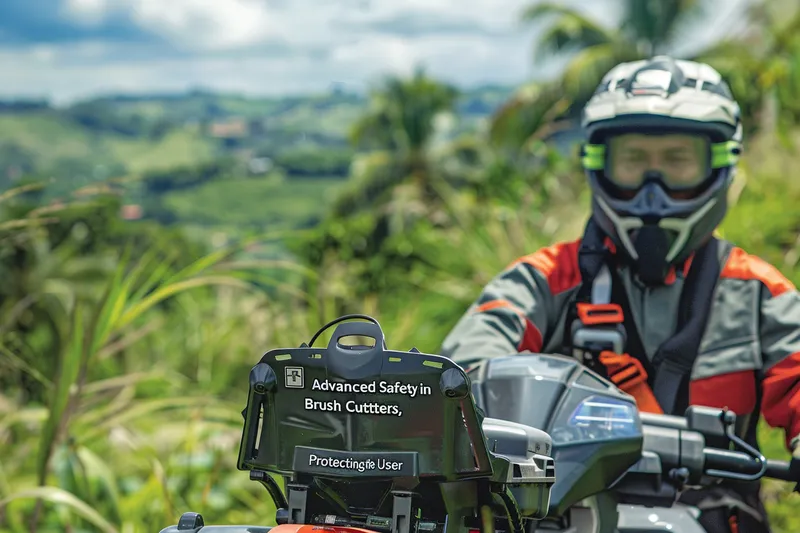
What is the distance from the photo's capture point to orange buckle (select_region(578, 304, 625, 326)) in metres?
3.01

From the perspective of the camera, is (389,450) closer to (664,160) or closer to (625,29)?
(664,160)

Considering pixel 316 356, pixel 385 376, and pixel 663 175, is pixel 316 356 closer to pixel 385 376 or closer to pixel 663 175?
pixel 385 376

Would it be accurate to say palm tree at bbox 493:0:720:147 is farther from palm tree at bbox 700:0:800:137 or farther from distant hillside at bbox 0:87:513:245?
distant hillside at bbox 0:87:513:245

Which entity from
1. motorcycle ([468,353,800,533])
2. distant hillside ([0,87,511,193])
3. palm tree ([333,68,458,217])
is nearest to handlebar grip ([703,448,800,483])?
motorcycle ([468,353,800,533])

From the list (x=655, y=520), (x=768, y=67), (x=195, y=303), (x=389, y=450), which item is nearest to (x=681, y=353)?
(x=655, y=520)

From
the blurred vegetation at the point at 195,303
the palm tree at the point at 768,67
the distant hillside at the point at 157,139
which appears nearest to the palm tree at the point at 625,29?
the palm tree at the point at 768,67

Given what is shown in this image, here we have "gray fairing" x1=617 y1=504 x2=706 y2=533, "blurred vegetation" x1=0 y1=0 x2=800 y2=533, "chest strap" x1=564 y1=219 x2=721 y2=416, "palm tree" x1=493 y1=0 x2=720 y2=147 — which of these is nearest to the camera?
"gray fairing" x1=617 y1=504 x2=706 y2=533

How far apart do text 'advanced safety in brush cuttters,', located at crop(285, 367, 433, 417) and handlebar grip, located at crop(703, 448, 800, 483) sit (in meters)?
1.02

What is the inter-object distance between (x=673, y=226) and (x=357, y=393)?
1812mm

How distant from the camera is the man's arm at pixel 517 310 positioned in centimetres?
270

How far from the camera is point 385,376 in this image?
161 centimetres

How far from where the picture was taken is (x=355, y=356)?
1628 millimetres

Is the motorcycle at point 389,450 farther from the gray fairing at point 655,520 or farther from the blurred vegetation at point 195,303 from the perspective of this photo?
the blurred vegetation at point 195,303

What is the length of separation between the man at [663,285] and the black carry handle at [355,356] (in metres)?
1.08
